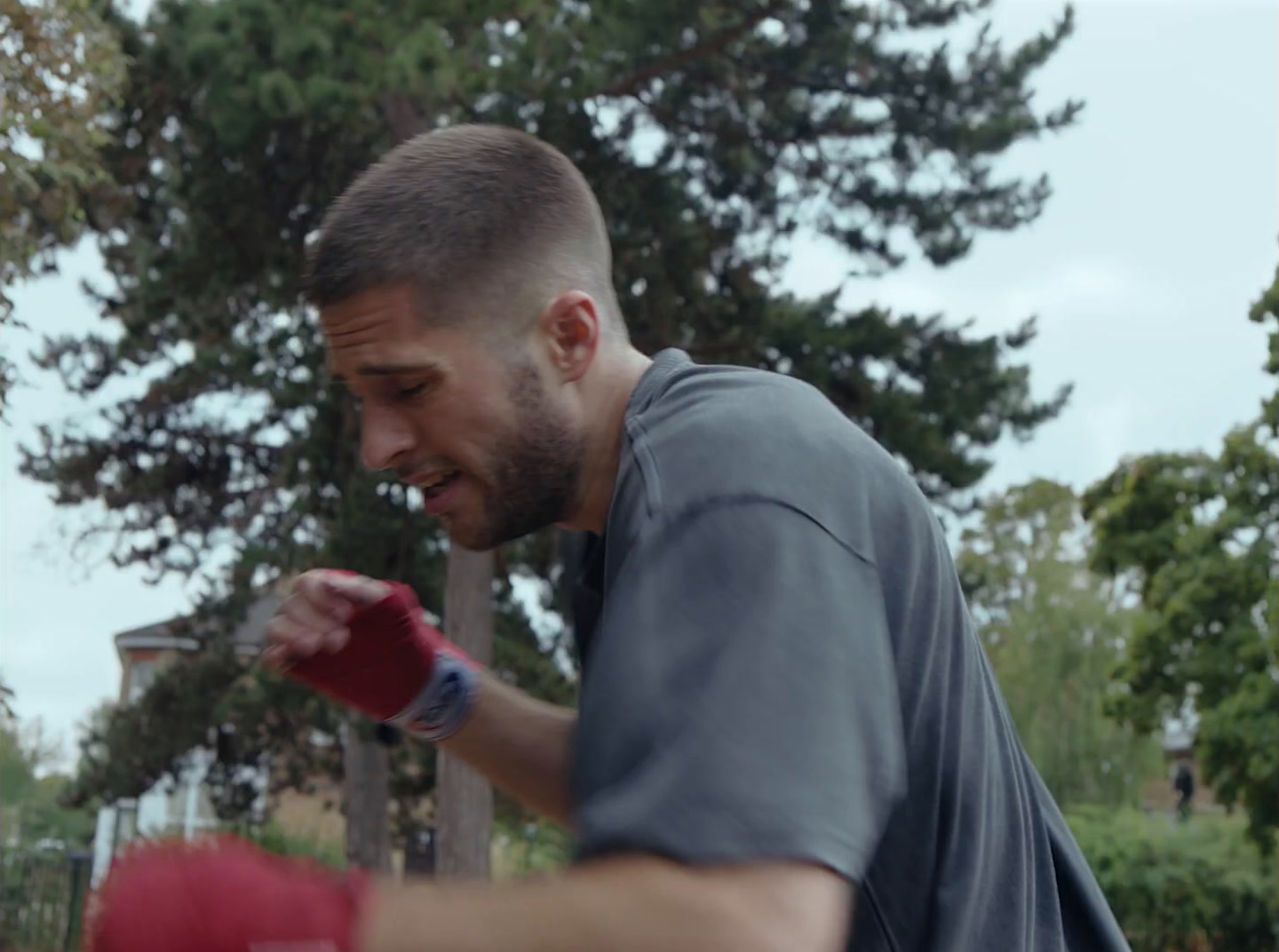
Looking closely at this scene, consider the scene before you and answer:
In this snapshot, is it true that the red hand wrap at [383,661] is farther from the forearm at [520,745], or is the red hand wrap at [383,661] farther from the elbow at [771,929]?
the elbow at [771,929]

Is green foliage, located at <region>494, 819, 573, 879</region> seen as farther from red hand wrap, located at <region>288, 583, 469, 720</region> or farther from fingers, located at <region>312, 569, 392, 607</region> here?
fingers, located at <region>312, 569, 392, 607</region>

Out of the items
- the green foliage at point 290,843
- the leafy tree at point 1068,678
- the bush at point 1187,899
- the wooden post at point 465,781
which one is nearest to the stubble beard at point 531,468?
the wooden post at point 465,781

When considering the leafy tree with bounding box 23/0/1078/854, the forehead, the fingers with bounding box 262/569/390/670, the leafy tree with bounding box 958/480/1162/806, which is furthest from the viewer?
the leafy tree with bounding box 958/480/1162/806

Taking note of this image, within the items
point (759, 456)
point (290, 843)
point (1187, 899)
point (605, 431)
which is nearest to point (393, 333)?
point (605, 431)

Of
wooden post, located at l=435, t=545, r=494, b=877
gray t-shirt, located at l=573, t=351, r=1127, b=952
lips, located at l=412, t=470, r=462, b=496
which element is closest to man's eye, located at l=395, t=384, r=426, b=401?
lips, located at l=412, t=470, r=462, b=496

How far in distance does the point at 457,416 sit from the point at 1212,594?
20.4 m

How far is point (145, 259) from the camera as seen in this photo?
56.4 feet

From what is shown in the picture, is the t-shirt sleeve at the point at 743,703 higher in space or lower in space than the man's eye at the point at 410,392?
lower

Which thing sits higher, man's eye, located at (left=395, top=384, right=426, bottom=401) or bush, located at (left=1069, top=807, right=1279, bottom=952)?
bush, located at (left=1069, top=807, right=1279, bottom=952)

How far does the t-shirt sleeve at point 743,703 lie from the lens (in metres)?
1.30

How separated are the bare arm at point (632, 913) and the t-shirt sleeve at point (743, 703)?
0.06 feet

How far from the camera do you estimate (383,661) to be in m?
2.42

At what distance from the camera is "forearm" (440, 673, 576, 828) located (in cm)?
230

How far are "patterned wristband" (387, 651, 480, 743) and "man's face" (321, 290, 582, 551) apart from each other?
0.55 m
